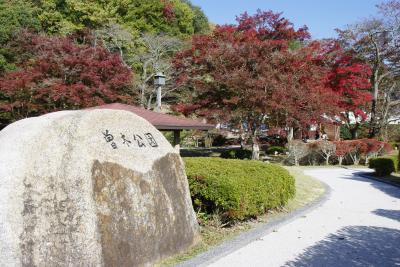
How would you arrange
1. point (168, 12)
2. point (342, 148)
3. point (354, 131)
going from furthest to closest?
point (168, 12) → point (354, 131) → point (342, 148)

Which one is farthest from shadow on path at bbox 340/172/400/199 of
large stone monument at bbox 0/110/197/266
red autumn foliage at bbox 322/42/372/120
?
red autumn foliage at bbox 322/42/372/120

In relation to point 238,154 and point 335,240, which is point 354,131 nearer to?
point 238,154

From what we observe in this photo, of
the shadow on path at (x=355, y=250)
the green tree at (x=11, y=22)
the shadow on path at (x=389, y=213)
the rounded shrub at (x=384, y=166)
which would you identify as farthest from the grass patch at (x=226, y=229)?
the green tree at (x=11, y=22)

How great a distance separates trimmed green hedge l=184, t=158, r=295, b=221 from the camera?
632cm

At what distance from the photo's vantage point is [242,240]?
5.92 meters

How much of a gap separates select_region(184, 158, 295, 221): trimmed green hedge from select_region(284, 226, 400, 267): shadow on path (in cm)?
133

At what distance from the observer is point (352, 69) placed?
24531 mm

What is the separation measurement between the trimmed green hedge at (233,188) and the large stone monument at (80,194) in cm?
156

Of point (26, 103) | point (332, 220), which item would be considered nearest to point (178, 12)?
point (26, 103)

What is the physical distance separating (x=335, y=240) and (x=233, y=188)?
182 centimetres

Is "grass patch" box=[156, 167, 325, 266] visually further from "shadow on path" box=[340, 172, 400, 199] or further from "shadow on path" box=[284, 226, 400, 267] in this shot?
"shadow on path" box=[340, 172, 400, 199]

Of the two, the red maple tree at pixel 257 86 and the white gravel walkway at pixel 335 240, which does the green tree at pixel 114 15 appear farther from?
the white gravel walkway at pixel 335 240

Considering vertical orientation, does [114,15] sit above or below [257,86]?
above

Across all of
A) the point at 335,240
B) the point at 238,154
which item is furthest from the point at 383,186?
the point at 238,154
